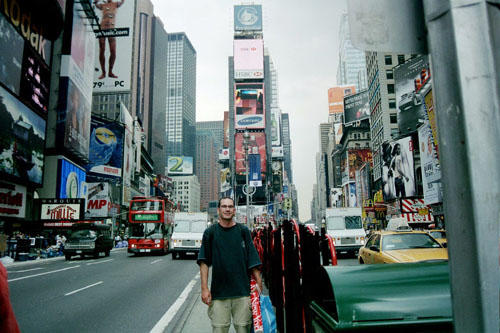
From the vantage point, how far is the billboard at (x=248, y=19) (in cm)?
14588

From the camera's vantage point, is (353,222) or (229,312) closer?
(229,312)

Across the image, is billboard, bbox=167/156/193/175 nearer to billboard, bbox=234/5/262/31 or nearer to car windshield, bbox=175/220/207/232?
billboard, bbox=234/5/262/31

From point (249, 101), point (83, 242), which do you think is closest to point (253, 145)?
point (249, 101)

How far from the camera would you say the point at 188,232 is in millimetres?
24453

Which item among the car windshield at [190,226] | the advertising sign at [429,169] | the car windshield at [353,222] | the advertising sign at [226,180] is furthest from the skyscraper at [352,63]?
the car windshield at [190,226]

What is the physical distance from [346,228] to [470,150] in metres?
21.2

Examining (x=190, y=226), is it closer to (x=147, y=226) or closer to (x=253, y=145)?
(x=147, y=226)

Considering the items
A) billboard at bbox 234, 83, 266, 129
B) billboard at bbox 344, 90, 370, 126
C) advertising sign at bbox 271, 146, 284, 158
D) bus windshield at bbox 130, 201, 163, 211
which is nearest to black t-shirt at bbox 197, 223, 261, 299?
bus windshield at bbox 130, 201, 163, 211

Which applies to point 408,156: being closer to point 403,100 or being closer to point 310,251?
point 403,100

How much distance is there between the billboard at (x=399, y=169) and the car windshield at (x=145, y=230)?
29.7 metres

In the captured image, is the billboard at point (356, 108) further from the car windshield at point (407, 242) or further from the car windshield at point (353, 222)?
the car windshield at point (407, 242)

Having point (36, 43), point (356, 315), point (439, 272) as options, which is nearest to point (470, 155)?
point (356, 315)

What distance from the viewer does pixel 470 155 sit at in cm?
159

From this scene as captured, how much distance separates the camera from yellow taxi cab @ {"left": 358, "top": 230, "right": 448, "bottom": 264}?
893 centimetres
